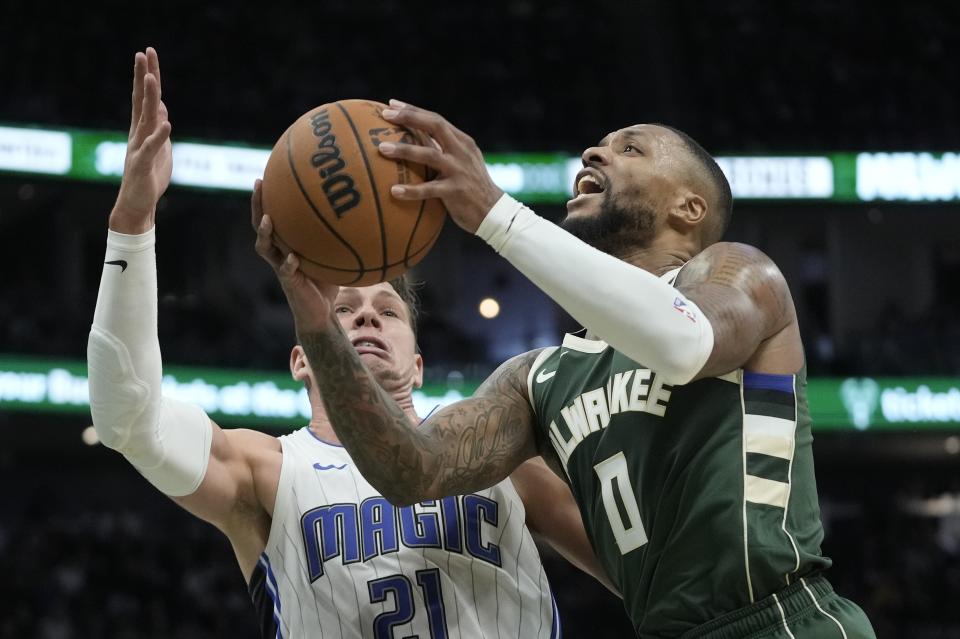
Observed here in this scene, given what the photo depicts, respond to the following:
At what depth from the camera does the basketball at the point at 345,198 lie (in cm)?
259

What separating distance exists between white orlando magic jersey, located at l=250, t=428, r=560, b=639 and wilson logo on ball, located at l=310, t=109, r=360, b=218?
3.90ft

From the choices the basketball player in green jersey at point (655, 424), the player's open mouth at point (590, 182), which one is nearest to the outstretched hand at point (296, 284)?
the basketball player in green jersey at point (655, 424)

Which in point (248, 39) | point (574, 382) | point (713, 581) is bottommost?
point (713, 581)

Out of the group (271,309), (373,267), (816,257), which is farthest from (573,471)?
(816,257)

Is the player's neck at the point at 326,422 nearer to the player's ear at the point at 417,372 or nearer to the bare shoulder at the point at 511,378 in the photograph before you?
the player's ear at the point at 417,372

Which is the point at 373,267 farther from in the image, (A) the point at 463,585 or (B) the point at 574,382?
(A) the point at 463,585

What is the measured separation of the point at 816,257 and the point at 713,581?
16.6m

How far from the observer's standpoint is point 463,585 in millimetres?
3416

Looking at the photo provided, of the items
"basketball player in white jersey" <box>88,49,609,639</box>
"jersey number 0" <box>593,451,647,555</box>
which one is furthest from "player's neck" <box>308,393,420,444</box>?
"jersey number 0" <box>593,451,647,555</box>

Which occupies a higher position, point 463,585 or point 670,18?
point 670,18

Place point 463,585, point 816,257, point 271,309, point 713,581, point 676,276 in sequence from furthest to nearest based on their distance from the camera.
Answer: point 816,257 → point 271,309 → point 463,585 → point 676,276 → point 713,581

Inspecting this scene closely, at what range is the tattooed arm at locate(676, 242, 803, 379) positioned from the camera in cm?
265

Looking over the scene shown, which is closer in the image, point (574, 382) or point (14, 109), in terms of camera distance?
point (574, 382)

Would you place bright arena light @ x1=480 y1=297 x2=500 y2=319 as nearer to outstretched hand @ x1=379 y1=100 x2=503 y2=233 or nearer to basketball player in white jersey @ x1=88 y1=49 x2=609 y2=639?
basketball player in white jersey @ x1=88 y1=49 x2=609 y2=639
